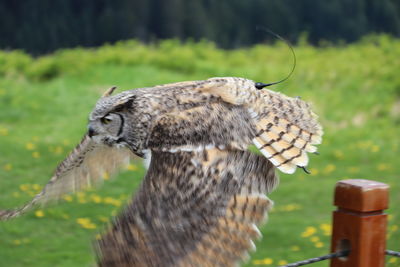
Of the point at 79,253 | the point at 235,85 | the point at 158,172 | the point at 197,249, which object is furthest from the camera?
the point at 79,253

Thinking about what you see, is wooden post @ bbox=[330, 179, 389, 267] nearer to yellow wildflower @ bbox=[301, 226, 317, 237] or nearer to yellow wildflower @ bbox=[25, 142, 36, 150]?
yellow wildflower @ bbox=[301, 226, 317, 237]

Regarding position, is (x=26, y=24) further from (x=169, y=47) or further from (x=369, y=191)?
(x=369, y=191)

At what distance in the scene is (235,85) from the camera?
2.72m

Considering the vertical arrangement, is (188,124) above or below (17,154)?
above

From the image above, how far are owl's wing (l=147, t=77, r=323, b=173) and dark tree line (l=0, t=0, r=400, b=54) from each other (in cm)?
899

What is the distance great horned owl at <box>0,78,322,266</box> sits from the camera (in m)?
2.17

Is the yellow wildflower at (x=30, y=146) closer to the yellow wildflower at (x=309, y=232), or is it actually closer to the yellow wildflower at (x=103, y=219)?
the yellow wildflower at (x=103, y=219)

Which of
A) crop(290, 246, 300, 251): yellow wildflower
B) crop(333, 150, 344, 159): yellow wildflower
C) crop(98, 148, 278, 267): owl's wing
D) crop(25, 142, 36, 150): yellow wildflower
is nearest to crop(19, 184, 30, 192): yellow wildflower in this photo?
crop(25, 142, 36, 150): yellow wildflower

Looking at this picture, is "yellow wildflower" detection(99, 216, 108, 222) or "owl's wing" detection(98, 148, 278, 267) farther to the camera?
"yellow wildflower" detection(99, 216, 108, 222)

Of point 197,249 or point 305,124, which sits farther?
point 305,124

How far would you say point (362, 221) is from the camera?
2018 mm

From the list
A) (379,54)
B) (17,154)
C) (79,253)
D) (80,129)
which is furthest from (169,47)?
(79,253)

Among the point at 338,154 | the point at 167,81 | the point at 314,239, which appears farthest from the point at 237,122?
Answer: the point at 167,81

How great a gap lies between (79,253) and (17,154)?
2943 millimetres
